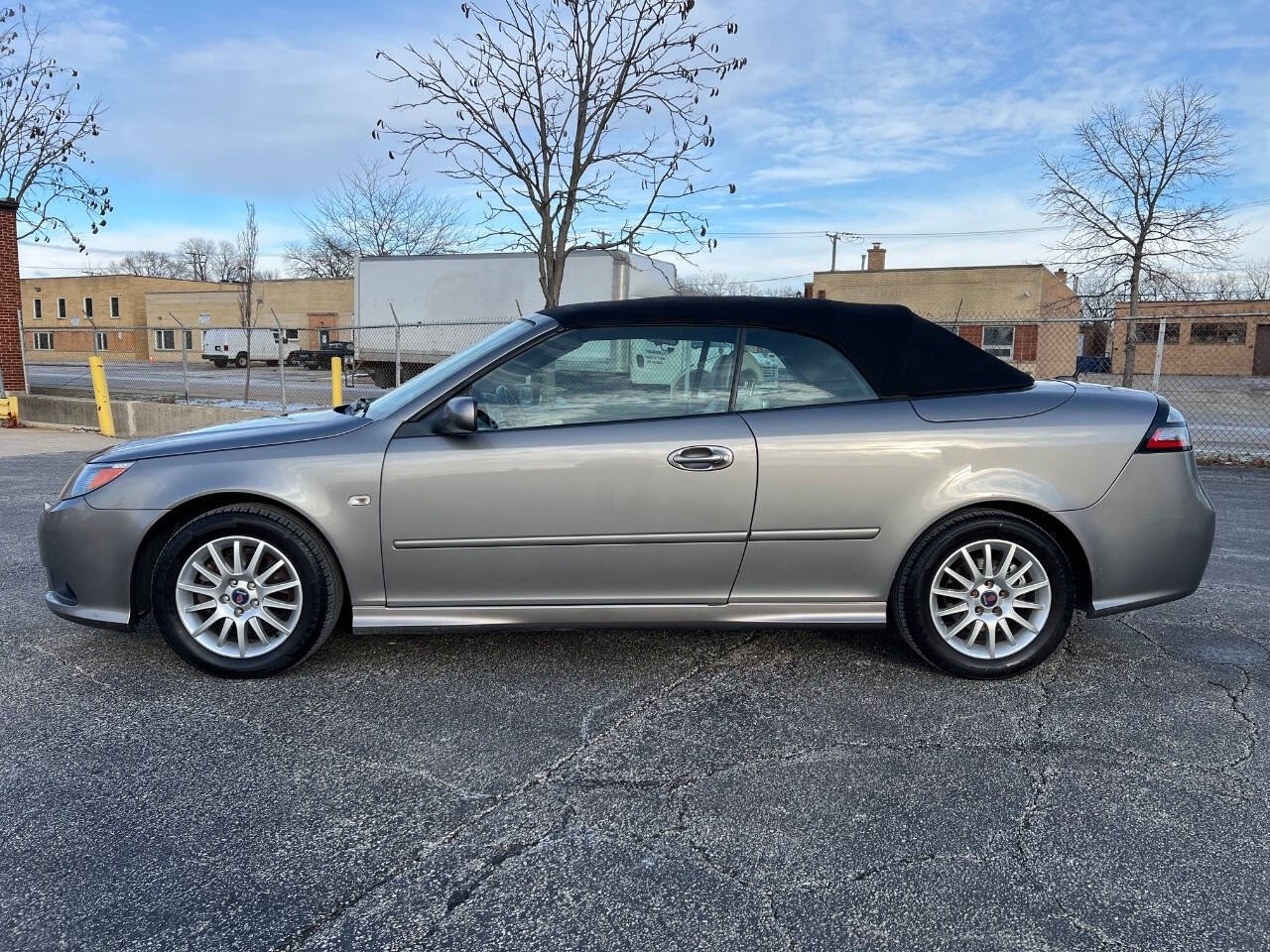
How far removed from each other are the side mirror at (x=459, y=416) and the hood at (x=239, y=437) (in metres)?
0.39

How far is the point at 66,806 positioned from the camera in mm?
2613

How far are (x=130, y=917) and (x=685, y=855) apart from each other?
137 centimetres

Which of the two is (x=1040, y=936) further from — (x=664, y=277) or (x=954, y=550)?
(x=664, y=277)

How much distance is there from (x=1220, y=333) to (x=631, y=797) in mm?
46468

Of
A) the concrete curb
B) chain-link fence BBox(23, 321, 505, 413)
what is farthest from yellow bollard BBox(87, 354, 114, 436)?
chain-link fence BBox(23, 321, 505, 413)

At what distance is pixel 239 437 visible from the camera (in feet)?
11.9

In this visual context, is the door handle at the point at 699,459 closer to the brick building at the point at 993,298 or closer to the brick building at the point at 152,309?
the brick building at the point at 993,298

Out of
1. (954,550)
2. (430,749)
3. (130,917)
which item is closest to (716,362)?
(954,550)

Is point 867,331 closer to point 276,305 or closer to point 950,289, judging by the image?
point 950,289

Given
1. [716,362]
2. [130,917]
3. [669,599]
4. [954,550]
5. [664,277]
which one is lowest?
[130,917]

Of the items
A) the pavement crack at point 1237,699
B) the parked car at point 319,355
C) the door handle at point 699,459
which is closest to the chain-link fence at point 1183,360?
the pavement crack at point 1237,699

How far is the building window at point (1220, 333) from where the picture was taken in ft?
129

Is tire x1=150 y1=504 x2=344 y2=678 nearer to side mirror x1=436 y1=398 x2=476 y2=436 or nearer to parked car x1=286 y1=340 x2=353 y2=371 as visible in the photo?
side mirror x1=436 y1=398 x2=476 y2=436

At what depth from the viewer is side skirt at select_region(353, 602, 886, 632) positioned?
11.6 feet
